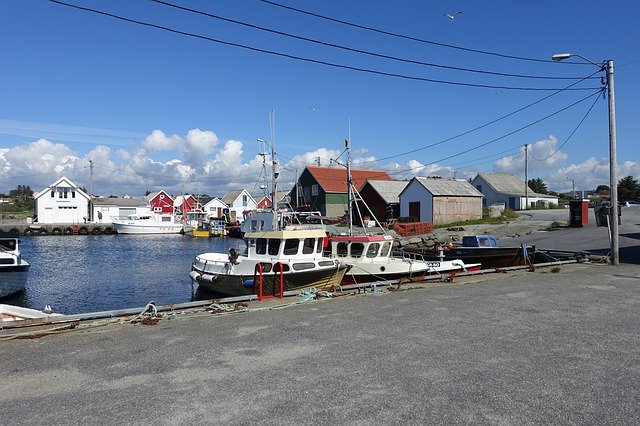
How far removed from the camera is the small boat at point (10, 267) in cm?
2153

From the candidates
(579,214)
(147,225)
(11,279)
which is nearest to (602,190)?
(579,214)

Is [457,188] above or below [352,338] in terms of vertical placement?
above

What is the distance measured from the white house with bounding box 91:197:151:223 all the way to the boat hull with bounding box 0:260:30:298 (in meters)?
61.2

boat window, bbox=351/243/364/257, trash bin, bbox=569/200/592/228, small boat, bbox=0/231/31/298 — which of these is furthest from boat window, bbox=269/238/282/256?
trash bin, bbox=569/200/592/228

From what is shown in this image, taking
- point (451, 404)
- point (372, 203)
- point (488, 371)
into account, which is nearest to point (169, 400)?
point (451, 404)

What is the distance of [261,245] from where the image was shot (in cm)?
1900

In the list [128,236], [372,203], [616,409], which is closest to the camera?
[616,409]

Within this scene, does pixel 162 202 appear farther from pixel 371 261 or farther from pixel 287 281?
pixel 287 281

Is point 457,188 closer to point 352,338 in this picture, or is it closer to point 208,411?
point 352,338

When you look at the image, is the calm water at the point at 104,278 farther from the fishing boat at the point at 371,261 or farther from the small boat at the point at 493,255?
the small boat at the point at 493,255

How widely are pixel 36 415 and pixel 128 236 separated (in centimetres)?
6932

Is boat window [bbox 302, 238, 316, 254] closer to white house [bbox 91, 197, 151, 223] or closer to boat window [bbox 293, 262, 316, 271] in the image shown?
boat window [bbox 293, 262, 316, 271]

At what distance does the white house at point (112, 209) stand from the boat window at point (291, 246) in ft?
227

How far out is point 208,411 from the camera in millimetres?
5559
